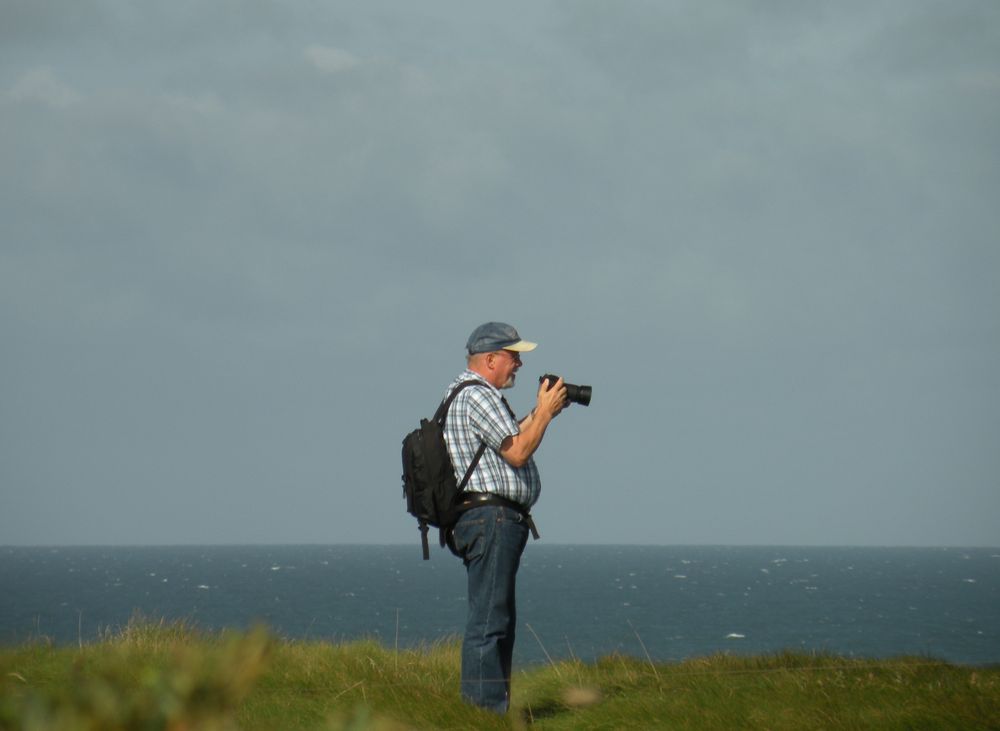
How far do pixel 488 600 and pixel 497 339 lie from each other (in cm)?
142

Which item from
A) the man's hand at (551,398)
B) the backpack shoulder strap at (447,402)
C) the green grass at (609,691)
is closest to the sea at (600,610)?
the green grass at (609,691)

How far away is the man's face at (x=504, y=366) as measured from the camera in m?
6.34

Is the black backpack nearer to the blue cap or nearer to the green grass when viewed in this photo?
the blue cap

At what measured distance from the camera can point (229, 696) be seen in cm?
173

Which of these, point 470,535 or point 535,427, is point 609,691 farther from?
point 535,427

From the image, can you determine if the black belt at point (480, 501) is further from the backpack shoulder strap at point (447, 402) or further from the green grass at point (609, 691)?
the green grass at point (609, 691)

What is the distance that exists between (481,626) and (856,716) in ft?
6.32

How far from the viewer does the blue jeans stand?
19.7ft

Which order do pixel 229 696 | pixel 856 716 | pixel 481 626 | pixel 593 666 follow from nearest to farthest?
pixel 229 696 → pixel 856 716 → pixel 481 626 → pixel 593 666

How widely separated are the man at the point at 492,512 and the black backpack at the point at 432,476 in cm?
5

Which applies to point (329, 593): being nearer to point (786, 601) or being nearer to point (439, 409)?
point (786, 601)

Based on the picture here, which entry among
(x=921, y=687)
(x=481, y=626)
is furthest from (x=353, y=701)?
(x=921, y=687)

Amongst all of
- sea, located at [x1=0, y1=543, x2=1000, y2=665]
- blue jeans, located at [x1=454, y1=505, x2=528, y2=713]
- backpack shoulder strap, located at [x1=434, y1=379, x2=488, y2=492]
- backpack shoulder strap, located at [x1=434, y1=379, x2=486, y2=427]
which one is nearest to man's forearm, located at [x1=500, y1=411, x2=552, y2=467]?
backpack shoulder strap, located at [x1=434, y1=379, x2=488, y2=492]

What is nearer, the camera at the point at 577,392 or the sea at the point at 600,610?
the camera at the point at 577,392
